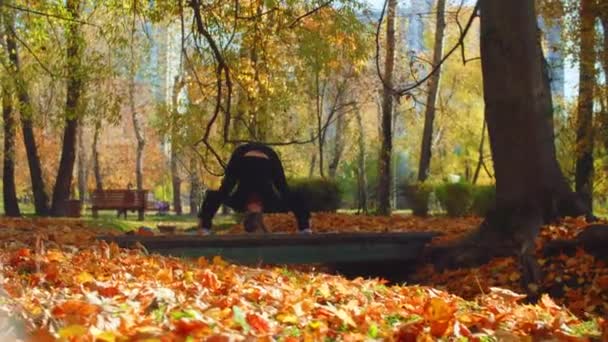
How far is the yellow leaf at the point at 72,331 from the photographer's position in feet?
10.1

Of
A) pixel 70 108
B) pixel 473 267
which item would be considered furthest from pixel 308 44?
pixel 473 267

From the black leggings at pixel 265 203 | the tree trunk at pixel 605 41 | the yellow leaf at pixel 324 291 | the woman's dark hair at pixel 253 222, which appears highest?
the tree trunk at pixel 605 41

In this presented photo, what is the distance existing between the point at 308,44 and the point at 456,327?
1298 cm

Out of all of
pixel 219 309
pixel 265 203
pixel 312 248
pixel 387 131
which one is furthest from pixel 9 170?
pixel 219 309

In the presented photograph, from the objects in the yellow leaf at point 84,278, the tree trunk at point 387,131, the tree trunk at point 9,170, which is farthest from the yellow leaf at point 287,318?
the tree trunk at point 9,170

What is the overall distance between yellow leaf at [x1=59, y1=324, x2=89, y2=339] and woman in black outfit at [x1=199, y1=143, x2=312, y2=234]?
7.87m

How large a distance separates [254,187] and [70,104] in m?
12.2

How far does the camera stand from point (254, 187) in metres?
11.2

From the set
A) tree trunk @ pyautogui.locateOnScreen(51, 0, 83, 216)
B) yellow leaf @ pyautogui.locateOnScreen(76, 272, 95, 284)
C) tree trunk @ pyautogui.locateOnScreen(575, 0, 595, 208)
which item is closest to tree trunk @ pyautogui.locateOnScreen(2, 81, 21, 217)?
tree trunk @ pyautogui.locateOnScreen(51, 0, 83, 216)

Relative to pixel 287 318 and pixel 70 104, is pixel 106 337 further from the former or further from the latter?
pixel 70 104

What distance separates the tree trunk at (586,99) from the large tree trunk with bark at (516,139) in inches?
371

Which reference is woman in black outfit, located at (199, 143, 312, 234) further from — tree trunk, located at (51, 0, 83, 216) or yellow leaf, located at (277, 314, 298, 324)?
tree trunk, located at (51, 0, 83, 216)

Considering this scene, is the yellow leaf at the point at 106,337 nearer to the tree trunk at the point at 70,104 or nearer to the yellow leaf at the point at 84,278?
the yellow leaf at the point at 84,278

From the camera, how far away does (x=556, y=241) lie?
31.0 feet
